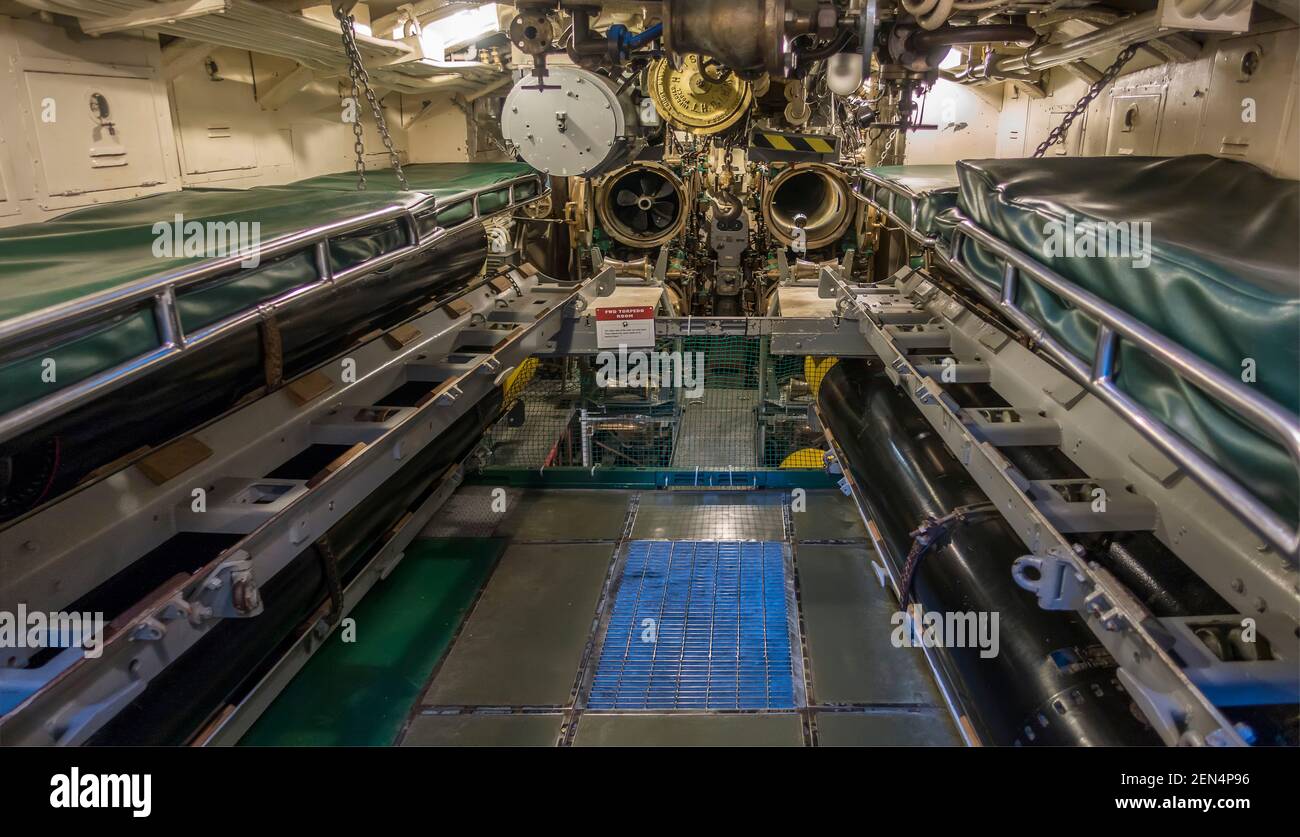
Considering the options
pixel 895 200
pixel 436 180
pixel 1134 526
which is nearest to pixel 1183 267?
pixel 1134 526

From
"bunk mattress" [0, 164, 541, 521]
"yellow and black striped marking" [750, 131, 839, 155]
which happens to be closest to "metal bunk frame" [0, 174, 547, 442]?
"bunk mattress" [0, 164, 541, 521]

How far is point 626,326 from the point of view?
5.29 meters

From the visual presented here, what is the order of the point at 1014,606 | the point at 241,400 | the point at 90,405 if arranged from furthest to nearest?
the point at 241,400 < the point at 1014,606 < the point at 90,405

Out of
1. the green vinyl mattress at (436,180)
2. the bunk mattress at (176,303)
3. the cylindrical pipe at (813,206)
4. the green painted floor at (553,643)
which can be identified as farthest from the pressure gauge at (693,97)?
the bunk mattress at (176,303)

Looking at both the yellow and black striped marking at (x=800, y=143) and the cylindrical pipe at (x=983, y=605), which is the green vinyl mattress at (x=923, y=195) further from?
the yellow and black striped marking at (x=800, y=143)

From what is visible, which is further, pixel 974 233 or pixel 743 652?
pixel 743 652

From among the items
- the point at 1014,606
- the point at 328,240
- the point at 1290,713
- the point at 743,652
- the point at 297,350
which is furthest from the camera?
the point at 743,652

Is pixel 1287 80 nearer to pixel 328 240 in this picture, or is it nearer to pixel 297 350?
pixel 328 240

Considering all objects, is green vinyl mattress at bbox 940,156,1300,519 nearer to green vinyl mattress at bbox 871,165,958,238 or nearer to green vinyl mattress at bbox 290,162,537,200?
green vinyl mattress at bbox 871,165,958,238

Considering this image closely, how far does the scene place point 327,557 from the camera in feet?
11.7

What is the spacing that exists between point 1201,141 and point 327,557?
4044 mm

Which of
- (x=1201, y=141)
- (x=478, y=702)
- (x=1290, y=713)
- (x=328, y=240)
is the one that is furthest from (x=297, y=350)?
(x=1201, y=141)

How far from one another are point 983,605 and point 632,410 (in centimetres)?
430

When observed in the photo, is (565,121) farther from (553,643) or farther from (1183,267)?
(1183,267)
